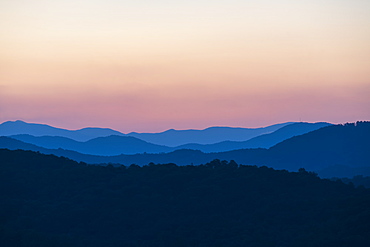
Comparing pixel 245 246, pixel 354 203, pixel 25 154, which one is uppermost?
pixel 25 154

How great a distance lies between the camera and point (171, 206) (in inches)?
3095

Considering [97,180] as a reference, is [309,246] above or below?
below

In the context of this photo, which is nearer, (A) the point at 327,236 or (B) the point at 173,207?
(A) the point at 327,236

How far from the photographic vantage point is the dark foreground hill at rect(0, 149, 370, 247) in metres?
65.6

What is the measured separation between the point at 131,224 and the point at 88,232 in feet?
19.8

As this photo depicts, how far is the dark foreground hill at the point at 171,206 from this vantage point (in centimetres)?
6556

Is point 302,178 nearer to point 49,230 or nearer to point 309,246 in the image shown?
point 309,246

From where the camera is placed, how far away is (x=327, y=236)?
2457 inches

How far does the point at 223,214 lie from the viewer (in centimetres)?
7588

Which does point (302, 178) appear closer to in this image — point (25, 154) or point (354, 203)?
point (354, 203)

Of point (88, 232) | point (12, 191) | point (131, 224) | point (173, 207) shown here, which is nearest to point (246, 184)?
point (173, 207)

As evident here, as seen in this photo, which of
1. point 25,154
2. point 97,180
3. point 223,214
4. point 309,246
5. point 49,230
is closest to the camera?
point 309,246

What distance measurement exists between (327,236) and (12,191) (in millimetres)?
46964

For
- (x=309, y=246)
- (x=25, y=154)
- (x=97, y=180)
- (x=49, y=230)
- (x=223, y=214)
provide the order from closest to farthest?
(x=309, y=246) < (x=49, y=230) < (x=223, y=214) < (x=97, y=180) < (x=25, y=154)
